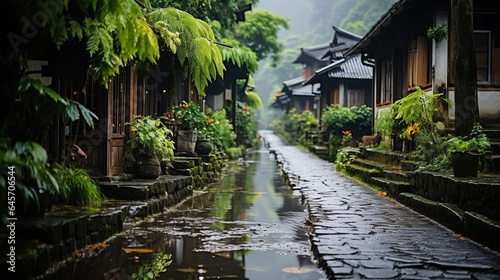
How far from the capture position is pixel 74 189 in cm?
823

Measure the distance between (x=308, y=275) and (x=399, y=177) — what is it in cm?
707

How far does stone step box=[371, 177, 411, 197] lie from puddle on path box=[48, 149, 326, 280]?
2.07 m

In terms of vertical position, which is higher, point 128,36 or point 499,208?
point 128,36

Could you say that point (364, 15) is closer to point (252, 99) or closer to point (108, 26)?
point (252, 99)

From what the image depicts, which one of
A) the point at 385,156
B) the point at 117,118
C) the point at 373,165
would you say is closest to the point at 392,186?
the point at 373,165

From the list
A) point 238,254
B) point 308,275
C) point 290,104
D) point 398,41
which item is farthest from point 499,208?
point 290,104

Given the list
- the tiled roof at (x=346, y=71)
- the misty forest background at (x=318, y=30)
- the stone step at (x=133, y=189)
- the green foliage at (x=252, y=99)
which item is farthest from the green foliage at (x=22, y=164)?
the misty forest background at (x=318, y=30)

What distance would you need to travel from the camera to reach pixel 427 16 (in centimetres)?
1581

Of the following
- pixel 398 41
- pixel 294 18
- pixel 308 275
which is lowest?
pixel 308 275

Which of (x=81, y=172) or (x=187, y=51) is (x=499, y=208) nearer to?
(x=81, y=172)

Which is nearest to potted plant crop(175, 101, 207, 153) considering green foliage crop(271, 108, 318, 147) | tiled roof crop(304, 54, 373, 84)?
tiled roof crop(304, 54, 373, 84)

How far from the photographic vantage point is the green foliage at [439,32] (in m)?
14.4

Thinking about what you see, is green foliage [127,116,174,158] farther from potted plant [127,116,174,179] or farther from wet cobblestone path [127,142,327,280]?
wet cobblestone path [127,142,327,280]

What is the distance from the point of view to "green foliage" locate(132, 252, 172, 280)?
6.00 meters
